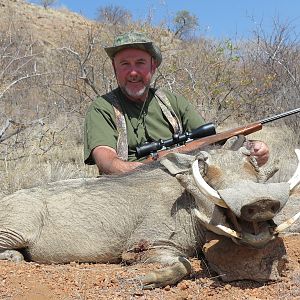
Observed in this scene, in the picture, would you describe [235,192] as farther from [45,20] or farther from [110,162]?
[45,20]

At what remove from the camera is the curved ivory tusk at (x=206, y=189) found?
10.8 ft

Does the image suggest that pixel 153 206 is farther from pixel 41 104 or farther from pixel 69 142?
pixel 41 104

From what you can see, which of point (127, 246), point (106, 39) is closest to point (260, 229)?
point (127, 246)

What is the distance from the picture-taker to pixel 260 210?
309 cm

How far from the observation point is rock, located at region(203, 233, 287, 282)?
11.2 ft

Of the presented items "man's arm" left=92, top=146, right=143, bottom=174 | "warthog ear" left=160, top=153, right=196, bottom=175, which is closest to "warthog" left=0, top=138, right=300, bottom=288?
"warthog ear" left=160, top=153, right=196, bottom=175

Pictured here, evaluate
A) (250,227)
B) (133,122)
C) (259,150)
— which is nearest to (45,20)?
(133,122)

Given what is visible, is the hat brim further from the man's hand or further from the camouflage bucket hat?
the man's hand

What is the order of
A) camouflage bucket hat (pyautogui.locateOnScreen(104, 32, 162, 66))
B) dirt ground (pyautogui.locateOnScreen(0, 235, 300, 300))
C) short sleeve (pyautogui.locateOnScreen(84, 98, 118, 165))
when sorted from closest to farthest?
dirt ground (pyautogui.locateOnScreen(0, 235, 300, 300)) → short sleeve (pyautogui.locateOnScreen(84, 98, 118, 165)) → camouflage bucket hat (pyautogui.locateOnScreen(104, 32, 162, 66))

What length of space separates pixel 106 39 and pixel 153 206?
1013cm

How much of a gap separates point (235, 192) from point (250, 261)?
512 mm

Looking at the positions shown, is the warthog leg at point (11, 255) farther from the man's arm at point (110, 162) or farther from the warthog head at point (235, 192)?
the warthog head at point (235, 192)

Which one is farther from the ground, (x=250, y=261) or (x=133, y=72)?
(x=133, y=72)

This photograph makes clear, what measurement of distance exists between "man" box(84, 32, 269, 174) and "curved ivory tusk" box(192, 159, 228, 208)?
1.71 meters
